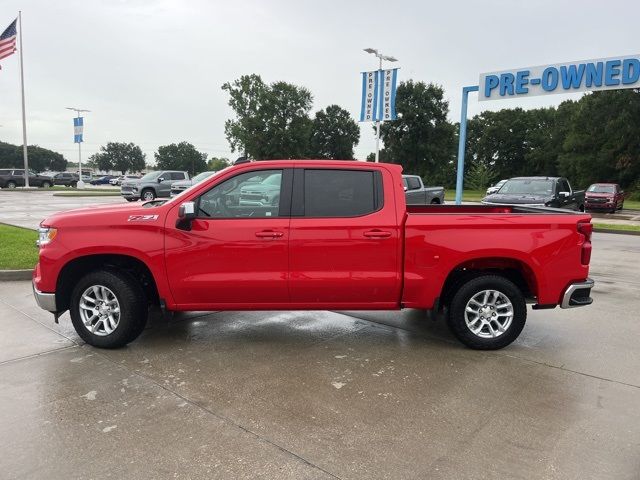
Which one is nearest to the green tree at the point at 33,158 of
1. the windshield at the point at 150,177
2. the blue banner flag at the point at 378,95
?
the windshield at the point at 150,177

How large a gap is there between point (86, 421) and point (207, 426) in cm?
85

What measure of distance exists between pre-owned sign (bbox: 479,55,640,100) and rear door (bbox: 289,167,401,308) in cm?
1387

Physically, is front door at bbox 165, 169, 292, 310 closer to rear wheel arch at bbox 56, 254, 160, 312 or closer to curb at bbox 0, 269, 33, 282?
rear wheel arch at bbox 56, 254, 160, 312

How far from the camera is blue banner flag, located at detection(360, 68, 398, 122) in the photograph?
2298 centimetres

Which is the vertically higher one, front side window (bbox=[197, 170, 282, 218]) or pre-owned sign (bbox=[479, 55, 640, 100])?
pre-owned sign (bbox=[479, 55, 640, 100])

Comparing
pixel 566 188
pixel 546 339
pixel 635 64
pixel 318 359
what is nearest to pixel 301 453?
pixel 318 359

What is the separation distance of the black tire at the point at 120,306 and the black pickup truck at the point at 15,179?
43016 millimetres

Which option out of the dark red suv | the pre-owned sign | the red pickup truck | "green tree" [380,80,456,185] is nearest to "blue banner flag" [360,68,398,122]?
the pre-owned sign

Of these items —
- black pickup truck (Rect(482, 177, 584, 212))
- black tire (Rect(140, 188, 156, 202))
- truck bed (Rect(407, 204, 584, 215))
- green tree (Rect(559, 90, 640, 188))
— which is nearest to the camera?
truck bed (Rect(407, 204, 584, 215))

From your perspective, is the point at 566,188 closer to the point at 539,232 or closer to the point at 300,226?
the point at 539,232

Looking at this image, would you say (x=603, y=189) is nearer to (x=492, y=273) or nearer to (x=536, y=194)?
(x=536, y=194)

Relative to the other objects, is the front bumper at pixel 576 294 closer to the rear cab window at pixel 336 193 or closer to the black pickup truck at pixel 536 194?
the rear cab window at pixel 336 193

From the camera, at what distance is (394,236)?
175 inches

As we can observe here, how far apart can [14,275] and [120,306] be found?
3945 millimetres
